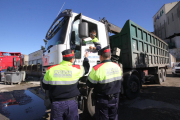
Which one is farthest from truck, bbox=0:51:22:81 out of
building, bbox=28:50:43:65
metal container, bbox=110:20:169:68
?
building, bbox=28:50:43:65

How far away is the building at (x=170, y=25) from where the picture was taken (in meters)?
28.4

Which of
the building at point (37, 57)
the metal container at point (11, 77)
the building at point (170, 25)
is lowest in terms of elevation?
the metal container at point (11, 77)

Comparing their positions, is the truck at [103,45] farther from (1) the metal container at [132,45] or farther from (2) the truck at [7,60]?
(2) the truck at [7,60]

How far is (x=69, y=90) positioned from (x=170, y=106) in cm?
385

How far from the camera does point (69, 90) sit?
5.43ft

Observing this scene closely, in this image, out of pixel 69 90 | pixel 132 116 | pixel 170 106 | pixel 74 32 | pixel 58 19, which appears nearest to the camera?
pixel 69 90

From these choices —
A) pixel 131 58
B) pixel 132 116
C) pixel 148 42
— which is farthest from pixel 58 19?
pixel 148 42

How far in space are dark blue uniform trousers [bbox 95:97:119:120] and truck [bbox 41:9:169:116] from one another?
0.68 m

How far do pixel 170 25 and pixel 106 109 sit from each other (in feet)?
131

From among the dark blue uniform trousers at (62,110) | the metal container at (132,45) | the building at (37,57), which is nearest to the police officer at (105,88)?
the dark blue uniform trousers at (62,110)

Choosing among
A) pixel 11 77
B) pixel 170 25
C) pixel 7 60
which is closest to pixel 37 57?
pixel 7 60

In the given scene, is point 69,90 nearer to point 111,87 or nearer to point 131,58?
point 111,87

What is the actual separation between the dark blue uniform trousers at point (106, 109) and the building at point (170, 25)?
1293 inches

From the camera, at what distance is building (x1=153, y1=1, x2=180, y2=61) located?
93.1ft
